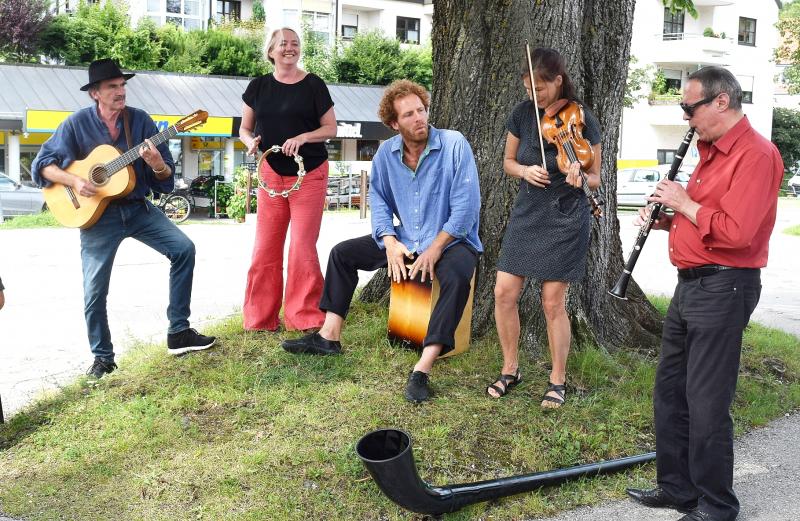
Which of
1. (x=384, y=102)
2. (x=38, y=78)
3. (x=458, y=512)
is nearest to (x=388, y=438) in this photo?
(x=458, y=512)

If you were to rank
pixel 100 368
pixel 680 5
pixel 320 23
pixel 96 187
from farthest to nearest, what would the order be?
pixel 320 23, pixel 680 5, pixel 100 368, pixel 96 187

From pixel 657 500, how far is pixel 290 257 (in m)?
3.12

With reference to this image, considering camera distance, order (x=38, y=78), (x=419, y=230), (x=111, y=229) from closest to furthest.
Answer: (x=419, y=230) < (x=111, y=229) < (x=38, y=78)

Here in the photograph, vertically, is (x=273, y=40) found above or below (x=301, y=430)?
above

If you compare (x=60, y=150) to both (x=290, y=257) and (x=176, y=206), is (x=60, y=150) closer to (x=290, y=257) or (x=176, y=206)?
(x=290, y=257)

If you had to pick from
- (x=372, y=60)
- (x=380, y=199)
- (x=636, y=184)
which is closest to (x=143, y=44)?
(x=372, y=60)

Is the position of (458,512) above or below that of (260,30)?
below

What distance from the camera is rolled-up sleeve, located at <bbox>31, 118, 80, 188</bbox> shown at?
6.24 m

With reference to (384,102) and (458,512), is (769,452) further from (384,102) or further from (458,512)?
(384,102)

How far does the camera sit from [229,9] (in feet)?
133

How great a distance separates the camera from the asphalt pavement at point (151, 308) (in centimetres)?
470

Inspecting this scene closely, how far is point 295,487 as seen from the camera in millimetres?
4363

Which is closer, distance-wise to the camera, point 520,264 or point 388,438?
point 388,438

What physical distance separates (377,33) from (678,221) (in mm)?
36949
